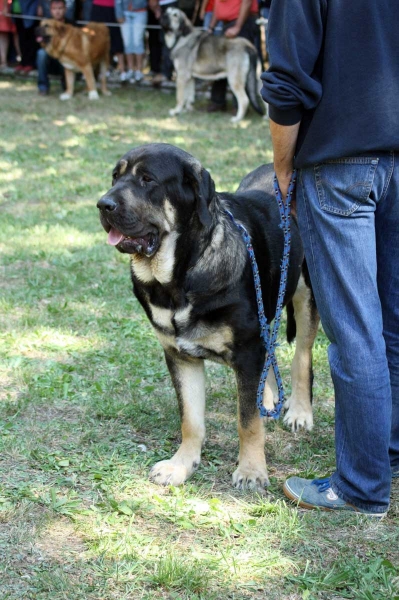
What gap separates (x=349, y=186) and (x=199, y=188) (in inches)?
Answer: 29.0

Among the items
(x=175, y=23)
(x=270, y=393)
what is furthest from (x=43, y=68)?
(x=270, y=393)

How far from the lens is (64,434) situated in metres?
3.75

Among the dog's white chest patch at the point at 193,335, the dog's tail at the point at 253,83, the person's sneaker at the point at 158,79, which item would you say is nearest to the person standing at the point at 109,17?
the person's sneaker at the point at 158,79

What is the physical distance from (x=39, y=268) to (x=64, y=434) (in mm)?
2682

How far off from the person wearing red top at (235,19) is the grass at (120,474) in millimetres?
7315

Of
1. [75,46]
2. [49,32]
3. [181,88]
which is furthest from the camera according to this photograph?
[75,46]

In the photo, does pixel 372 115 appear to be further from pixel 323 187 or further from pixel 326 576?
pixel 326 576

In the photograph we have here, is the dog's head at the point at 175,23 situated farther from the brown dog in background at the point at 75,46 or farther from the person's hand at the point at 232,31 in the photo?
the brown dog in background at the point at 75,46

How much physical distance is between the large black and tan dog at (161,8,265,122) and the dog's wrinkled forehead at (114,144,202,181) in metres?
9.73

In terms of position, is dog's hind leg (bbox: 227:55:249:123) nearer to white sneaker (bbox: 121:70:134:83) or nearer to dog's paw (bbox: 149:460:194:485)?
white sneaker (bbox: 121:70:134:83)

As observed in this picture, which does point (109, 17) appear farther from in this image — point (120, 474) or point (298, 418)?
point (120, 474)

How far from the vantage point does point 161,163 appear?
3.18 metres

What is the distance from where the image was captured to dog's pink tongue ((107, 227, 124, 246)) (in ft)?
10.3

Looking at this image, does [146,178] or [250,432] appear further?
[250,432]
